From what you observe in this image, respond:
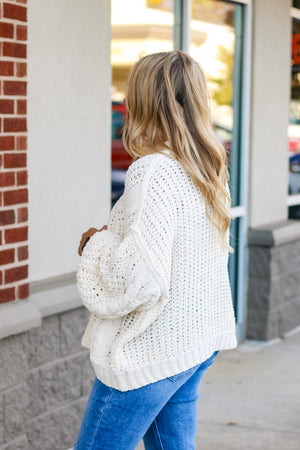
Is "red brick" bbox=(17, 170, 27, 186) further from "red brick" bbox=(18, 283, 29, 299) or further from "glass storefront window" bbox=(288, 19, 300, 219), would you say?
"glass storefront window" bbox=(288, 19, 300, 219)

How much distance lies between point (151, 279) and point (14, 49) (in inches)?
64.5

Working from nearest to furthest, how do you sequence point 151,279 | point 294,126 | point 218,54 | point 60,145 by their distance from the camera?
point 151,279
point 60,145
point 218,54
point 294,126

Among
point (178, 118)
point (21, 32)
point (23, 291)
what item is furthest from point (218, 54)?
point (178, 118)

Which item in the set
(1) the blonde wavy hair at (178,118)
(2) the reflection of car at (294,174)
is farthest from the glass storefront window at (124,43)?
(1) the blonde wavy hair at (178,118)

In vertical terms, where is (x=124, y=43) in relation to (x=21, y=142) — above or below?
above

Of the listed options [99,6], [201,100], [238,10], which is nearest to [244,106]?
[238,10]

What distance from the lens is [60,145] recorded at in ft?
12.6

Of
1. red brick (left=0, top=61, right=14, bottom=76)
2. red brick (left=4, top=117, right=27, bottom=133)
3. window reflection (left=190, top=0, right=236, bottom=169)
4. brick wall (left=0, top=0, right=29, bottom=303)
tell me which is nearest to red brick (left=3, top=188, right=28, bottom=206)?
brick wall (left=0, top=0, right=29, bottom=303)

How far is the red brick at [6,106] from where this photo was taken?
3211 mm

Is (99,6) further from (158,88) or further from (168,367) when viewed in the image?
(168,367)

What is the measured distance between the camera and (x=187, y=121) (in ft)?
7.29

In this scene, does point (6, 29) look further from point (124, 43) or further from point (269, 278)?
point (269, 278)

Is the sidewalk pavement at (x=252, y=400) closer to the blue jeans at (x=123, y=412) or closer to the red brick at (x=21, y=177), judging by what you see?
the red brick at (x=21, y=177)

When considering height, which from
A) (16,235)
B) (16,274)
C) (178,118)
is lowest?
(16,274)
